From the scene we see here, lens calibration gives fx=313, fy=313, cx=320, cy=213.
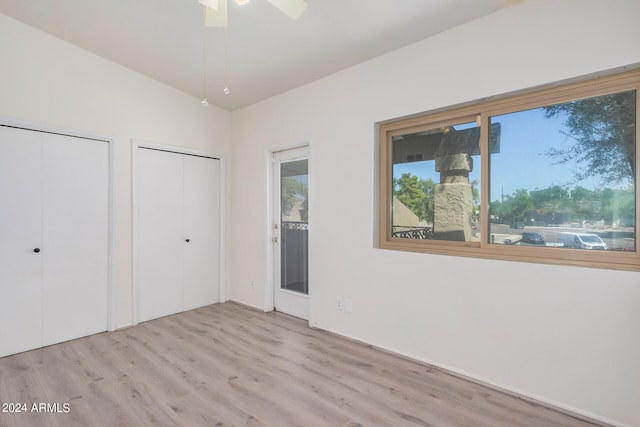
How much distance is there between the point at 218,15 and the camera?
6.57 ft

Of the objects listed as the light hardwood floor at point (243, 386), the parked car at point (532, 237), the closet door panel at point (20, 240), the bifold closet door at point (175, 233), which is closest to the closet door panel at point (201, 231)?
the bifold closet door at point (175, 233)

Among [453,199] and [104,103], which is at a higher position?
[104,103]

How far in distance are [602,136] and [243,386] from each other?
2.99 metres

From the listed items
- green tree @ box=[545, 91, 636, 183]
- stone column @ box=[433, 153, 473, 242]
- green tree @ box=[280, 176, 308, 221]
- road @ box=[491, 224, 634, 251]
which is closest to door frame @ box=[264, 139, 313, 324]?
green tree @ box=[280, 176, 308, 221]

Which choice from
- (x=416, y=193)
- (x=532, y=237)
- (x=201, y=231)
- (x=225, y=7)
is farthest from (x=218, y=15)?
(x=201, y=231)

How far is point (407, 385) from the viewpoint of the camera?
90.9 inches

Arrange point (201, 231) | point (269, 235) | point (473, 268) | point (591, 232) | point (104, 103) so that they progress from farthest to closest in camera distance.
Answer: point (201, 231) → point (269, 235) → point (104, 103) → point (473, 268) → point (591, 232)

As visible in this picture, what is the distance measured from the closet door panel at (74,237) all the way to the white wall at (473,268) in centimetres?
207

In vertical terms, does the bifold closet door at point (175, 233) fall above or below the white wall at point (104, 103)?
below

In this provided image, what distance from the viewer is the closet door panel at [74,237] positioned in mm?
3061

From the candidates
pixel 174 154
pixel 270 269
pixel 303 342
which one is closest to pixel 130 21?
pixel 174 154

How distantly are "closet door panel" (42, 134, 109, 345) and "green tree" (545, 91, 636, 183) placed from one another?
4.20 m

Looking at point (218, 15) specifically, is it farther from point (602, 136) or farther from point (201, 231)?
point (201, 231)

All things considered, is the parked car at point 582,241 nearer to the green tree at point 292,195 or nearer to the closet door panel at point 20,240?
the green tree at point 292,195
